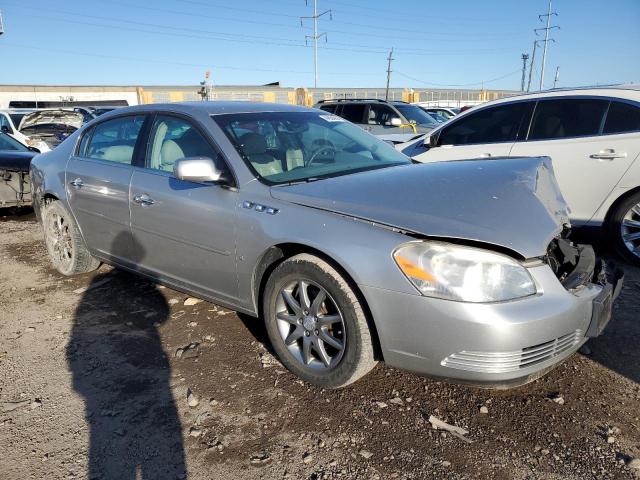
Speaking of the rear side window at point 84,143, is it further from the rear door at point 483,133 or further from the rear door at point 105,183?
the rear door at point 483,133

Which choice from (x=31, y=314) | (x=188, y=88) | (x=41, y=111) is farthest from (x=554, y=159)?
(x=188, y=88)

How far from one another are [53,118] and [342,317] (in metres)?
14.4

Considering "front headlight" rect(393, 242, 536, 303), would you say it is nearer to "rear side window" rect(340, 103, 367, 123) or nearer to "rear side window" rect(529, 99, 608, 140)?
"rear side window" rect(529, 99, 608, 140)

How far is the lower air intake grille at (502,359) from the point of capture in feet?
7.32

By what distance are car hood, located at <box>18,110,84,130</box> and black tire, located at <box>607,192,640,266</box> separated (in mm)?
13920

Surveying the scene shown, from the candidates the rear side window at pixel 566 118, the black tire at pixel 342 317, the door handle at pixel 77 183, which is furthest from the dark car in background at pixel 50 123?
the black tire at pixel 342 317

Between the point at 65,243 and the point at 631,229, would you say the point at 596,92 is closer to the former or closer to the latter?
the point at 631,229

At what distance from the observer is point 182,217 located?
10.6 feet

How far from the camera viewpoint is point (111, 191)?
380 centimetres

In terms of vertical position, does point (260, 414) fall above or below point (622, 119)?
below

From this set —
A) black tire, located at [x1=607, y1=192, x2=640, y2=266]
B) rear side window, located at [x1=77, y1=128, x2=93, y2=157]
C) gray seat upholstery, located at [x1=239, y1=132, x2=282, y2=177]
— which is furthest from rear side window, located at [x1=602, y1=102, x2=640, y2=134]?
rear side window, located at [x1=77, y1=128, x2=93, y2=157]

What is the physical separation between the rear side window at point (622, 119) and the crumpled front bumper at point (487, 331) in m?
3.01

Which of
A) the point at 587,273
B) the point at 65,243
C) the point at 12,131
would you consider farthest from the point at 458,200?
the point at 12,131

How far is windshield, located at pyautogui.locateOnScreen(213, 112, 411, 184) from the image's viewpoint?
318 centimetres
